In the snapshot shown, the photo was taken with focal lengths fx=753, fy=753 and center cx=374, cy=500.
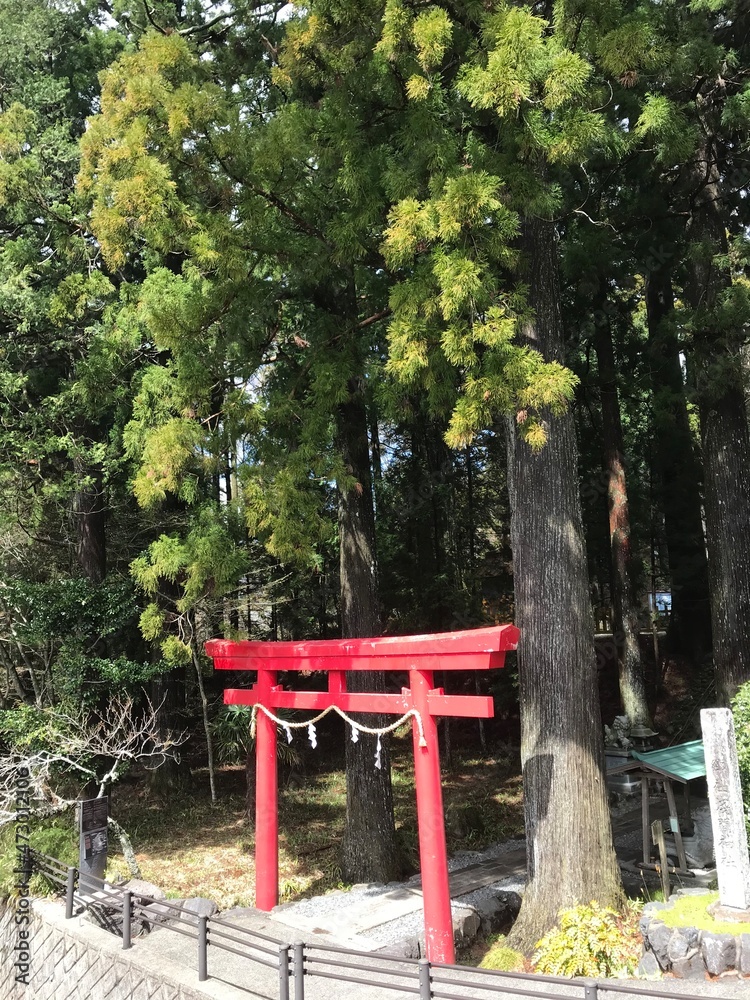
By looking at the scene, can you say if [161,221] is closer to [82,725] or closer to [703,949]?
[82,725]

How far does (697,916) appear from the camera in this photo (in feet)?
18.1

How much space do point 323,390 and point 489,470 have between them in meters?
11.6

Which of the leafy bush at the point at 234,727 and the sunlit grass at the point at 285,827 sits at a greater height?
the leafy bush at the point at 234,727

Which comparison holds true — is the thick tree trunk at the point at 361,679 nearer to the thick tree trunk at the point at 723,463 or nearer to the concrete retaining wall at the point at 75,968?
the concrete retaining wall at the point at 75,968

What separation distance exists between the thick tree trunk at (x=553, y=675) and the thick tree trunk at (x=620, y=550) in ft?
23.7

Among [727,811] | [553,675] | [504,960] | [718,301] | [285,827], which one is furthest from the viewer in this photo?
[285,827]

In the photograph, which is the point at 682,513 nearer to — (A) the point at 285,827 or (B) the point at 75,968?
(A) the point at 285,827

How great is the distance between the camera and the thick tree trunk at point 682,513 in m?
15.9

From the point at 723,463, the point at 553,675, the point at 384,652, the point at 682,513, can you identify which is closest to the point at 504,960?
the point at 553,675

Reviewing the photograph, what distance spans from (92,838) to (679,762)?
6.10m

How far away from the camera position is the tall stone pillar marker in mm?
5551

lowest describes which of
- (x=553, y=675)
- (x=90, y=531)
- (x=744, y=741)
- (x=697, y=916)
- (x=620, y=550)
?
(x=697, y=916)

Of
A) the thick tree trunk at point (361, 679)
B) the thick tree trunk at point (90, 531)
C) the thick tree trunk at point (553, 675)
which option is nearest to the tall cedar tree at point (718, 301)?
the thick tree trunk at point (553, 675)

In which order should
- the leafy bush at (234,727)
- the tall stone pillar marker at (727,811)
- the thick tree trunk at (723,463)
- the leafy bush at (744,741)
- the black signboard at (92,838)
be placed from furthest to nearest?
the leafy bush at (234,727) → the thick tree trunk at (723,463) → the black signboard at (92,838) → the leafy bush at (744,741) → the tall stone pillar marker at (727,811)
